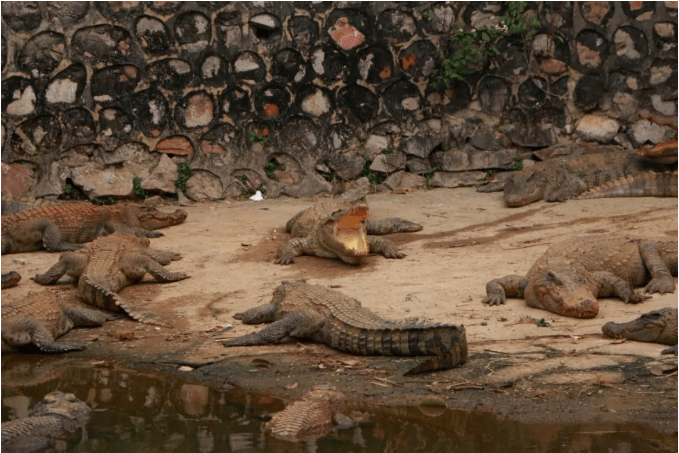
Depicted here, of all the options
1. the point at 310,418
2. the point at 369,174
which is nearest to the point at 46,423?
the point at 310,418

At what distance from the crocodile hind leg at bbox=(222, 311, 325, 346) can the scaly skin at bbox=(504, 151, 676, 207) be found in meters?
4.83

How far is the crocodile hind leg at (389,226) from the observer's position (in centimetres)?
1048

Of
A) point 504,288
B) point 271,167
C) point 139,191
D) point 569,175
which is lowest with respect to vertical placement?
point 504,288

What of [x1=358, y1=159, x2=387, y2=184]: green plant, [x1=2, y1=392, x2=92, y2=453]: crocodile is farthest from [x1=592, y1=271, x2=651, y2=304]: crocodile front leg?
[x1=358, y1=159, x2=387, y2=184]: green plant

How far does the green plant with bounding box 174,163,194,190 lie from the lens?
12367 mm

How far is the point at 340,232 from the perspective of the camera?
31.2 feet

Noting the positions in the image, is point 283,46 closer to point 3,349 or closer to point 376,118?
point 376,118

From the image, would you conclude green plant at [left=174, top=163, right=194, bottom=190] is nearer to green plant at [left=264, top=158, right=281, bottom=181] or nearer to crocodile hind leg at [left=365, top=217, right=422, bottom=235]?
green plant at [left=264, top=158, right=281, bottom=181]

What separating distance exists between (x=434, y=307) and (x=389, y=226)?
2842 millimetres

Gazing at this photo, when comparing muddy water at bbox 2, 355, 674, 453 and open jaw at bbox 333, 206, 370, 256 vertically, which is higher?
open jaw at bbox 333, 206, 370, 256

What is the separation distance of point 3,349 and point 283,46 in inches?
248

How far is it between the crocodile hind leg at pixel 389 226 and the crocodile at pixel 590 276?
95.9 inches

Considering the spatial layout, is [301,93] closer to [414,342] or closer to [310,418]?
[414,342]

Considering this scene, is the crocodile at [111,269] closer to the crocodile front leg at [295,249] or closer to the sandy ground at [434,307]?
the sandy ground at [434,307]
